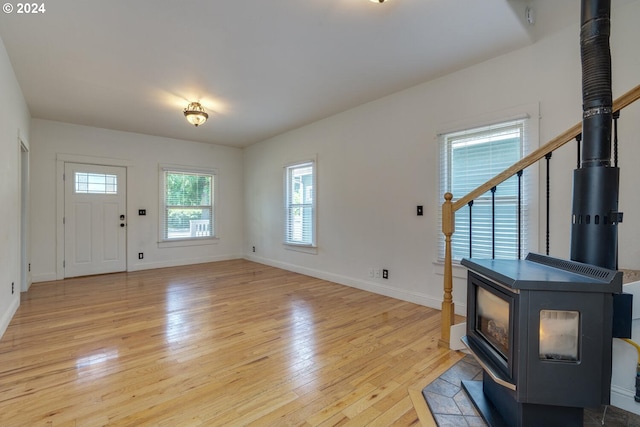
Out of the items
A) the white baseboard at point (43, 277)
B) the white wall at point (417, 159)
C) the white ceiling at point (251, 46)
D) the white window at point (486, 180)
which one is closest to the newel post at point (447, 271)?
the white window at point (486, 180)

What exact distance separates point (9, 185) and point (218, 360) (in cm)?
288

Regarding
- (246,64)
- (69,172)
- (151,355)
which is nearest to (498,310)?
(151,355)

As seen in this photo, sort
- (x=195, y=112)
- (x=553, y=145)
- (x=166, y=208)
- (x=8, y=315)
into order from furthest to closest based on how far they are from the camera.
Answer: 1. (x=166, y=208)
2. (x=195, y=112)
3. (x=8, y=315)
4. (x=553, y=145)

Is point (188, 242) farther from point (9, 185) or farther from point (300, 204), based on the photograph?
point (9, 185)

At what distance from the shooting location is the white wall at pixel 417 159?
93.1 inches

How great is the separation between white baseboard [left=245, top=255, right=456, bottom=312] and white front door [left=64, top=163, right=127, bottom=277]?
2.98 m

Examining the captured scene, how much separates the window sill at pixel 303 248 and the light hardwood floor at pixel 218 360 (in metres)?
1.19

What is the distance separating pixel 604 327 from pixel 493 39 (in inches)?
97.4

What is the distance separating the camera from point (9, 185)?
3113mm

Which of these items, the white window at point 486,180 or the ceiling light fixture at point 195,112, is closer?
the white window at point 486,180

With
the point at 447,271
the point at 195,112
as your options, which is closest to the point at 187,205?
the point at 195,112

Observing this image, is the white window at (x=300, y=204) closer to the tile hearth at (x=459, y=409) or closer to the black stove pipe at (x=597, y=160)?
the tile hearth at (x=459, y=409)

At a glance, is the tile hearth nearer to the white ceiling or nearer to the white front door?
the white ceiling

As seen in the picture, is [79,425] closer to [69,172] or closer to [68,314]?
[68,314]
